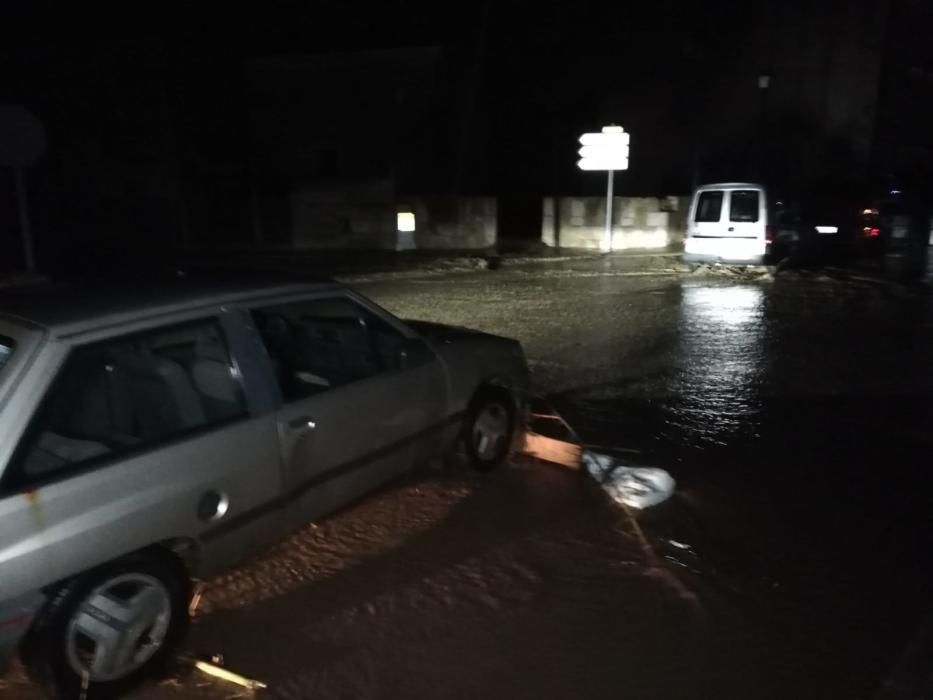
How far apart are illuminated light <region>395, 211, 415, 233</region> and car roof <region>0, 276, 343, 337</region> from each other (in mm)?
16580

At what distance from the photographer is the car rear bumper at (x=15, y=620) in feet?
9.37

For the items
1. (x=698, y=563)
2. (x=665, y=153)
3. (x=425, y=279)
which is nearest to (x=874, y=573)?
(x=698, y=563)

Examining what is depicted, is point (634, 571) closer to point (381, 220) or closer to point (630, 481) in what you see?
point (630, 481)

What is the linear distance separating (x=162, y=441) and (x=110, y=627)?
2.33 feet

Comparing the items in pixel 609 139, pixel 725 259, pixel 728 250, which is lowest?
pixel 725 259

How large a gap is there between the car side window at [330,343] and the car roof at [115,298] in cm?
26

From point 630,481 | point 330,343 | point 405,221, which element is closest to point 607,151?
point 405,221

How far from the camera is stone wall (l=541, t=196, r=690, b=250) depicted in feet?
67.5

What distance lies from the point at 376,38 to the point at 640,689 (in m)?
23.2

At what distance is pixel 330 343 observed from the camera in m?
4.91

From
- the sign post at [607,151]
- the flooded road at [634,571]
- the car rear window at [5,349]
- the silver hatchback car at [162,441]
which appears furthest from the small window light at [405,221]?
the car rear window at [5,349]

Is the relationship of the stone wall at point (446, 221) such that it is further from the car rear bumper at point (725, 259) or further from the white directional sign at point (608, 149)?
the car rear bumper at point (725, 259)

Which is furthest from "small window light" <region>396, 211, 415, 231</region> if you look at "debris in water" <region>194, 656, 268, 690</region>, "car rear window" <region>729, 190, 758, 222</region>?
"debris in water" <region>194, 656, 268, 690</region>

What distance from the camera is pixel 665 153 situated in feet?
92.5
